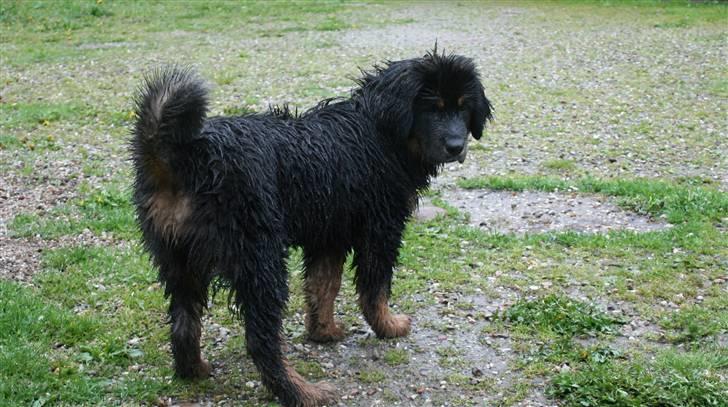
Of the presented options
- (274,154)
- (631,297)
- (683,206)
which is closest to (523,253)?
(631,297)

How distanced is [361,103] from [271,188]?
118 centimetres

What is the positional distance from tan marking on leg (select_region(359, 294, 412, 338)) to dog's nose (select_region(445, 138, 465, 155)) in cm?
117

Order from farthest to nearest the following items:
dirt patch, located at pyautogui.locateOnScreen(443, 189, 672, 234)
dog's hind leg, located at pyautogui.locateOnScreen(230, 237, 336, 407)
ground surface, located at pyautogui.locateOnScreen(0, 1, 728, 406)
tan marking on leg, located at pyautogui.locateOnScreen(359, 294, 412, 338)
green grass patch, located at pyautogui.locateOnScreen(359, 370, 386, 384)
A: dirt patch, located at pyautogui.locateOnScreen(443, 189, 672, 234) → tan marking on leg, located at pyautogui.locateOnScreen(359, 294, 412, 338) → green grass patch, located at pyautogui.locateOnScreen(359, 370, 386, 384) → ground surface, located at pyautogui.locateOnScreen(0, 1, 728, 406) → dog's hind leg, located at pyautogui.locateOnScreen(230, 237, 336, 407)

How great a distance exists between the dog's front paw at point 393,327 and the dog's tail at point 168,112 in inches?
83.7

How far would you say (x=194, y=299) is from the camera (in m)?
5.07

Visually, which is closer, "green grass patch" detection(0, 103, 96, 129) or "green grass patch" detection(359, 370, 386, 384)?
"green grass patch" detection(359, 370, 386, 384)

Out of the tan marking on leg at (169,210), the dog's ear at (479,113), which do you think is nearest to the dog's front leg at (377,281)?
the dog's ear at (479,113)

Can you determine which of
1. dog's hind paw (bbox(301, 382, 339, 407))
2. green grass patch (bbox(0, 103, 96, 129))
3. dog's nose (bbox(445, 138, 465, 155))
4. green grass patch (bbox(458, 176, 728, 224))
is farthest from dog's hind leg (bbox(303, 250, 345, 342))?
green grass patch (bbox(0, 103, 96, 129))

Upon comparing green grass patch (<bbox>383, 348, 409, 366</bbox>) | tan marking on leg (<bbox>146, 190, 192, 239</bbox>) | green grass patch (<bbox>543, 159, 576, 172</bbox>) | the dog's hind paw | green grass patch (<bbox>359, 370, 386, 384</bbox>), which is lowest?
green grass patch (<bbox>359, 370, 386, 384</bbox>)

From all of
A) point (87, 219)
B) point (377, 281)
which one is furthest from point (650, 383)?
point (87, 219)

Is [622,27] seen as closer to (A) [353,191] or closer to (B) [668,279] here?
(B) [668,279]

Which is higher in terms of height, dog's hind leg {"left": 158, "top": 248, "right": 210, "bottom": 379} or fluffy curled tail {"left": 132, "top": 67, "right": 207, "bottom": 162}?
fluffy curled tail {"left": 132, "top": 67, "right": 207, "bottom": 162}

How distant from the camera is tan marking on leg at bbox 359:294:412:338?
577 cm

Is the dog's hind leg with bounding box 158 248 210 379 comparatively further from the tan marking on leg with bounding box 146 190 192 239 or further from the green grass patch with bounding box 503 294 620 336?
the green grass patch with bounding box 503 294 620 336
